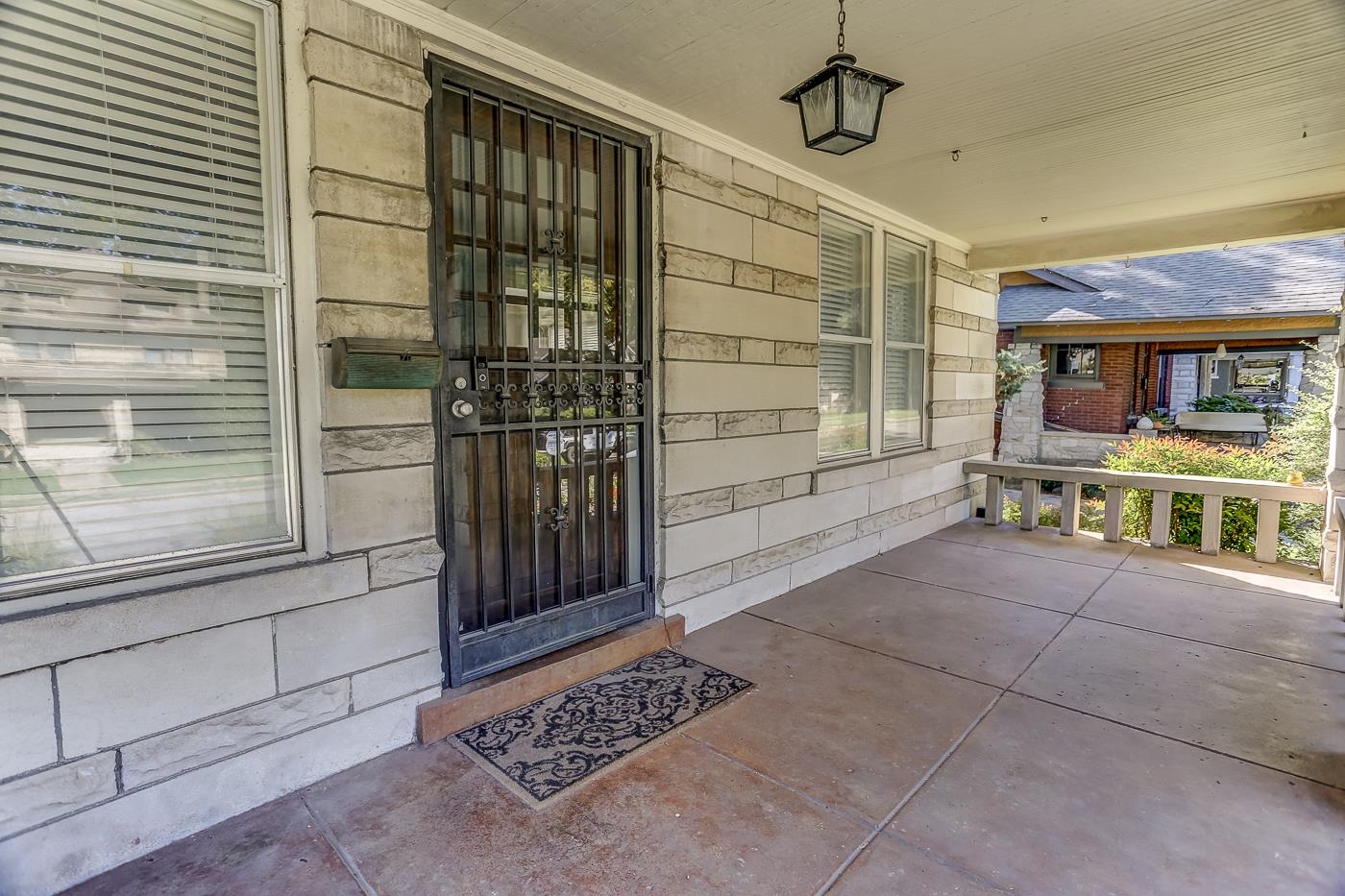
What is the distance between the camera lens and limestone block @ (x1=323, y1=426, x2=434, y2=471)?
214 centimetres

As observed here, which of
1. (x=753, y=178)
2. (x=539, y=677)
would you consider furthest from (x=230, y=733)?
Result: (x=753, y=178)

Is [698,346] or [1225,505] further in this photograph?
[1225,505]

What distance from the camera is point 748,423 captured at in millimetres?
3668

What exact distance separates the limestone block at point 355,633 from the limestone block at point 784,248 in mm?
2499

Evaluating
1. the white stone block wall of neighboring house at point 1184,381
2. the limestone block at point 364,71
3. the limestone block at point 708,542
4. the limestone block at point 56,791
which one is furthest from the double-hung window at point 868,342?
the white stone block wall of neighboring house at point 1184,381

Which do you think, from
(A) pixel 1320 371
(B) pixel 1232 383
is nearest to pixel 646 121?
(A) pixel 1320 371

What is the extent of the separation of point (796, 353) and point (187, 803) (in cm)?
340

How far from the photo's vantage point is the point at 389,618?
230 centimetres

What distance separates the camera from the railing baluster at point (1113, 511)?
5301 mm

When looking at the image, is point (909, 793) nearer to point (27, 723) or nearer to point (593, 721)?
point (593, 721)

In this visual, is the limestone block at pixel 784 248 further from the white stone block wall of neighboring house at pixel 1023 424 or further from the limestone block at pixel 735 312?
the white stone block wall of neighboring house at pixel 1023 424

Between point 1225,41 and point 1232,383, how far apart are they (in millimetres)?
13519

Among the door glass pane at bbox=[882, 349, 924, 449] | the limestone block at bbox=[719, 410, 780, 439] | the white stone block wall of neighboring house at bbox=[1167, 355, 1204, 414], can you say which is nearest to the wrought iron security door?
the limestone block at bbox=[719, 410, 780, 439]

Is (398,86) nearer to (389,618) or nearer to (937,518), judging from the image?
(389,618)
